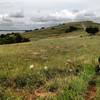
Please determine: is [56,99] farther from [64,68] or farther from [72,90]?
[64,68]

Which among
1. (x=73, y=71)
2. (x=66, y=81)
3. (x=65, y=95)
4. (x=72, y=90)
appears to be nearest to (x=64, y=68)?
(x=73, y=71)

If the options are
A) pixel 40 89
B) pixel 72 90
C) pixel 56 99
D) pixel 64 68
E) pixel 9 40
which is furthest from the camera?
pixel 9 40

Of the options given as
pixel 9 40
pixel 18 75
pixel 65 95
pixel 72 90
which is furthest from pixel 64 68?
pixel 9 40

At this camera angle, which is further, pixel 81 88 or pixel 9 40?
pixel 9 40

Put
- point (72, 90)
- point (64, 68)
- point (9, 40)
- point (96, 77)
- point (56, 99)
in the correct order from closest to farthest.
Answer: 1. point (56, 99)
2. point (72, 90)
3. point (96, 77)
4. point (64, 68)
5. point (9, 40)

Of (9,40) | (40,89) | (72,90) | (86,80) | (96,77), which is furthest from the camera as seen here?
(9,40)

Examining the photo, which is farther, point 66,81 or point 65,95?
point 66,81

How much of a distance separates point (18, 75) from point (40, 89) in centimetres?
315

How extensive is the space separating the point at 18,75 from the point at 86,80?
13.0 feet

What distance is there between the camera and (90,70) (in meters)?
Answer: 20.4

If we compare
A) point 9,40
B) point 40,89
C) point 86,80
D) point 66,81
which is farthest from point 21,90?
point 9,40

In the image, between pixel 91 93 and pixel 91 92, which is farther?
pixel 91 92

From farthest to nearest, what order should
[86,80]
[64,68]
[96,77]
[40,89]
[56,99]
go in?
1. [64,68]
2. [96,77]
3. [86,80]
4. [40,89]
5. [56,99]

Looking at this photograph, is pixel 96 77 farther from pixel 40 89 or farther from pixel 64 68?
pixel 40 89
